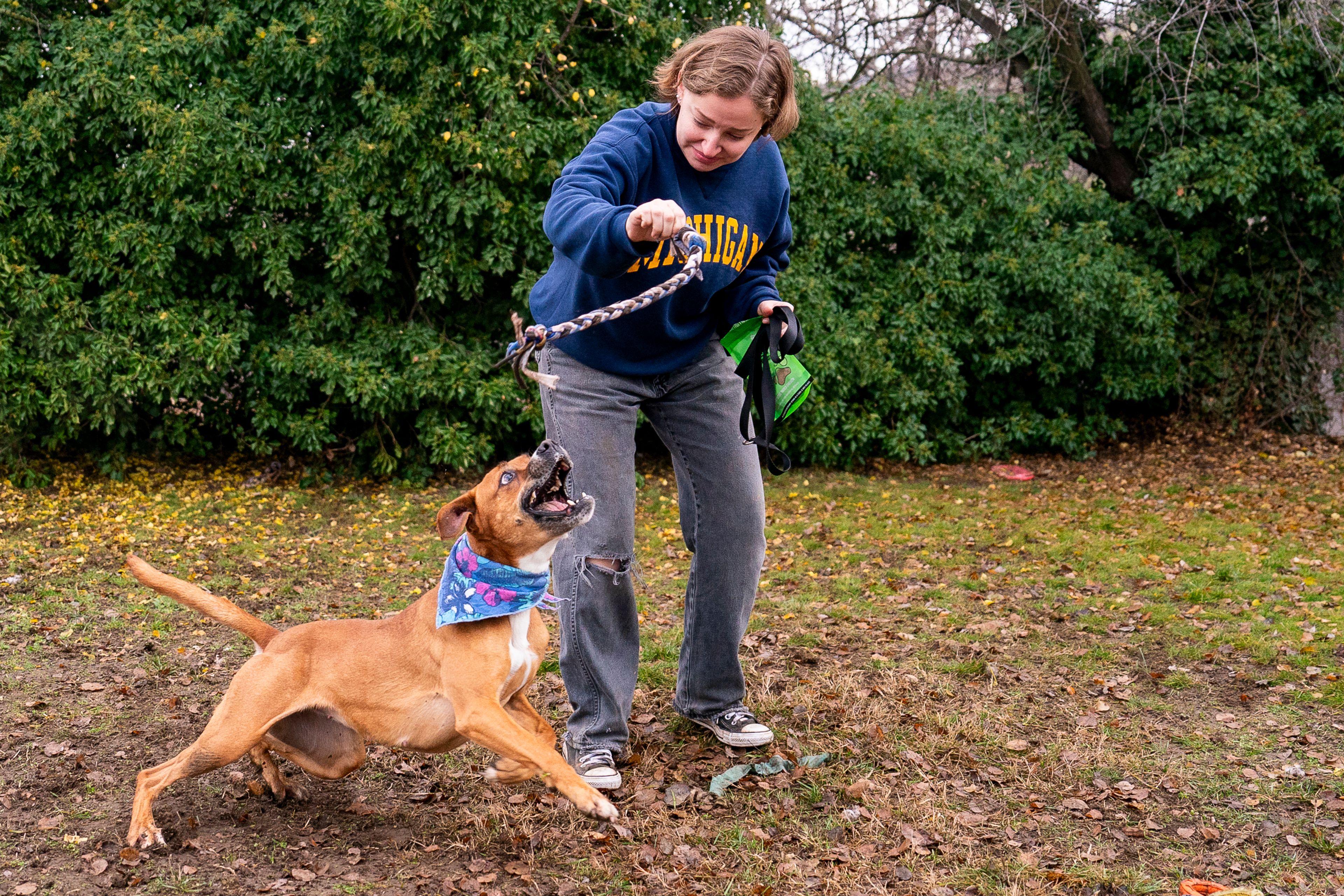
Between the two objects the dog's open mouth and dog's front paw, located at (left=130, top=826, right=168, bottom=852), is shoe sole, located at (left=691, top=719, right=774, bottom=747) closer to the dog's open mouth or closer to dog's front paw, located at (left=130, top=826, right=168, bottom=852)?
the dog's open mouth

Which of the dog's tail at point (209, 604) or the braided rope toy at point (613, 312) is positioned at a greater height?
the braided rope toy at point (613, 312)

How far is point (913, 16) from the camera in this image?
13.0m

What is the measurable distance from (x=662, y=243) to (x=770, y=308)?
2.43 ft

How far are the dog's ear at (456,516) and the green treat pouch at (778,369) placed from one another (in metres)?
1.22

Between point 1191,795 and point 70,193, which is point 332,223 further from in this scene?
point 1191,795

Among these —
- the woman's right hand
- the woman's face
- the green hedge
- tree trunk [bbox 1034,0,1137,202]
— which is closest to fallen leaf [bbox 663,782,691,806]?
the woman's right hand

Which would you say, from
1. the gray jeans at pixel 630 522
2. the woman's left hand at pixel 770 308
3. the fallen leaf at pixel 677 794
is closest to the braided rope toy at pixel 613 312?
the gray jeans at pixel 630 522

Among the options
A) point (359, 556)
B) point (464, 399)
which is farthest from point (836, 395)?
point (359, 556)

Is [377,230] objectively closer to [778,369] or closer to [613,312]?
[778,369]

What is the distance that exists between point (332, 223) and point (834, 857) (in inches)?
305

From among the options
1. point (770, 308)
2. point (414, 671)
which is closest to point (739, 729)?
point (414, 671)

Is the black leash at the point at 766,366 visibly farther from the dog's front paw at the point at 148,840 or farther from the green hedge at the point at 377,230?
the green hedge at the point at 377,230

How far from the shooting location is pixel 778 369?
443 centimetres

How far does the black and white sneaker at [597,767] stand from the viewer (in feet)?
13.6
